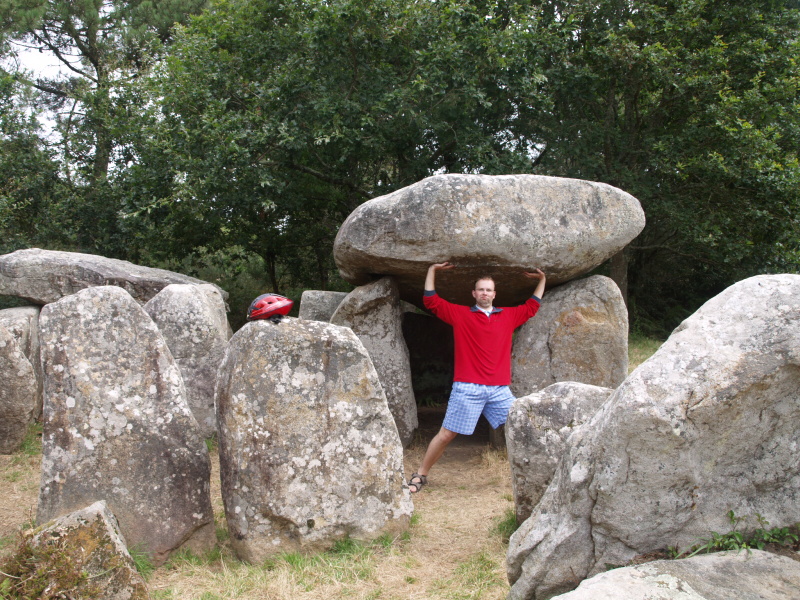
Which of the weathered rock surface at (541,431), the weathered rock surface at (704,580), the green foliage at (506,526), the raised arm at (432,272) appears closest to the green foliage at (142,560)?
the green foliage at (506,526)

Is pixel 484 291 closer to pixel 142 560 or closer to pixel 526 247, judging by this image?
pixel 526 247

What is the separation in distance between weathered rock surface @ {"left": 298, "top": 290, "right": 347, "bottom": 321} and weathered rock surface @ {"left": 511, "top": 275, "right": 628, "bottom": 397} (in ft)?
7.19

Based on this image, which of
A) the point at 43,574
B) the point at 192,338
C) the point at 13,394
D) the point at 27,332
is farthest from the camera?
the point at 27,332

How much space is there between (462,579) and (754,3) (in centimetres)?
1015

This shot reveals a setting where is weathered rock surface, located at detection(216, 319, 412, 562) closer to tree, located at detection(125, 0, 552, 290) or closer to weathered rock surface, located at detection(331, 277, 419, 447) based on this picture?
weathered rock surface, located at detection(331, 277, 419, 447)

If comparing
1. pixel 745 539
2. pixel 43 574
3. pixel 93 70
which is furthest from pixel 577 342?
pixel 93 70

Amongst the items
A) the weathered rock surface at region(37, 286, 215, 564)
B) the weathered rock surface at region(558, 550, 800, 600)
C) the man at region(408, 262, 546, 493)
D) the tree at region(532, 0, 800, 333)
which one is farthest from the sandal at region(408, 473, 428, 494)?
the tree at region(532, 0, 800, 333)

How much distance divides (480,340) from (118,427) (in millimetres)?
3008

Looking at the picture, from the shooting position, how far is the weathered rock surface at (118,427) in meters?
4.32

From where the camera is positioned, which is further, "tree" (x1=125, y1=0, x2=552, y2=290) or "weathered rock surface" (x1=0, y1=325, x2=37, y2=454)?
"tree" (x1=125, y1=0, x2=552, y2=290)

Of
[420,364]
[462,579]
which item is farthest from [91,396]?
[420,364]

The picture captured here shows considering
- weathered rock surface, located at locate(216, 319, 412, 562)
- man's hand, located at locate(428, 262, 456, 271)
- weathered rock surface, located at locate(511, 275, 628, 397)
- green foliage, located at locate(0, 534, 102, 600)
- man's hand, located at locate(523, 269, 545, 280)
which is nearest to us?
green foliage, located at locate(0, 534, 102, 600)

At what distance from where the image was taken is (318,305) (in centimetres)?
837

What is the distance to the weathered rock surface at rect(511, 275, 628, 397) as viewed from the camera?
7199 mm
